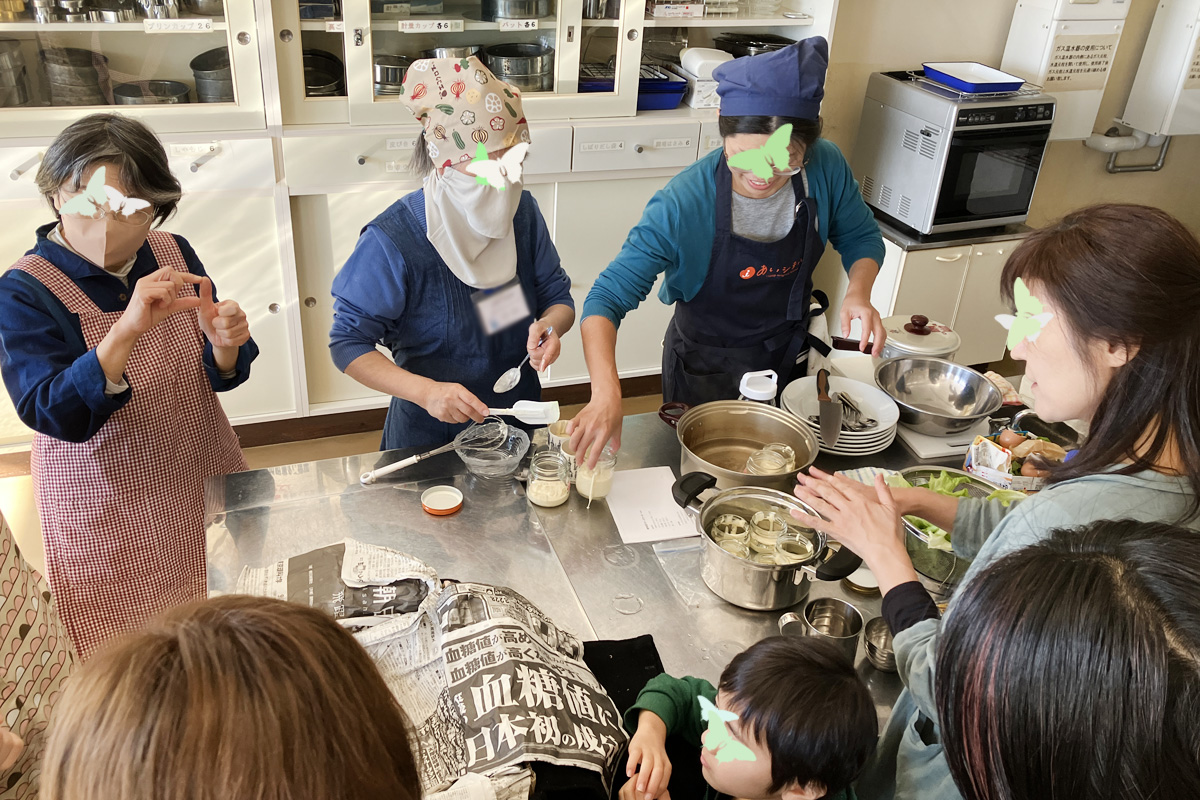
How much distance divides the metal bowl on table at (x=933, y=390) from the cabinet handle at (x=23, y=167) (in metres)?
2.57

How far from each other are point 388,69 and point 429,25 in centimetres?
21

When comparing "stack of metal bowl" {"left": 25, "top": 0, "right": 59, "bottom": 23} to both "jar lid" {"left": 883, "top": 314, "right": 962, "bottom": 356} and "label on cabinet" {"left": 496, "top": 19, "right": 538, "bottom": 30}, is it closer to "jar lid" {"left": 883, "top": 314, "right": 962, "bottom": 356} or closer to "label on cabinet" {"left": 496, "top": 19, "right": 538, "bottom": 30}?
"label on cabinet" {"left": 496, "top": 19, "right": 538, "bottom": 30}

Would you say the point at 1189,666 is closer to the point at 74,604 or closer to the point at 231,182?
the point at 74,604

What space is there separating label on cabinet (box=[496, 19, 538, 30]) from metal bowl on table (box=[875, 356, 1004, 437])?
1.89m

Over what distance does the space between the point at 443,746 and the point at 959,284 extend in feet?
10.4

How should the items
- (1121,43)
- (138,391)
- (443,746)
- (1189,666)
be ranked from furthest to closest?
(1121,43) → (138,391) → (443,746) → (1189,666)

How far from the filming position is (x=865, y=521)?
131cm

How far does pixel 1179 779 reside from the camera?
680 mm

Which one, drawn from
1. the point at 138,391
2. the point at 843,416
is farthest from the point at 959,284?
the point at 138,391

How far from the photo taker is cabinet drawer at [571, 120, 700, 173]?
319 centimetres

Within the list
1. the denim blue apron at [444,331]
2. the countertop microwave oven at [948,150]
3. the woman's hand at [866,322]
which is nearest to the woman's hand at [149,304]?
the denim blue apron at [444,331]

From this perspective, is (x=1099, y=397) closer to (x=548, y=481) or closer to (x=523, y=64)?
(x=548, y=481)

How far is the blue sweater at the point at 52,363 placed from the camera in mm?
1499
